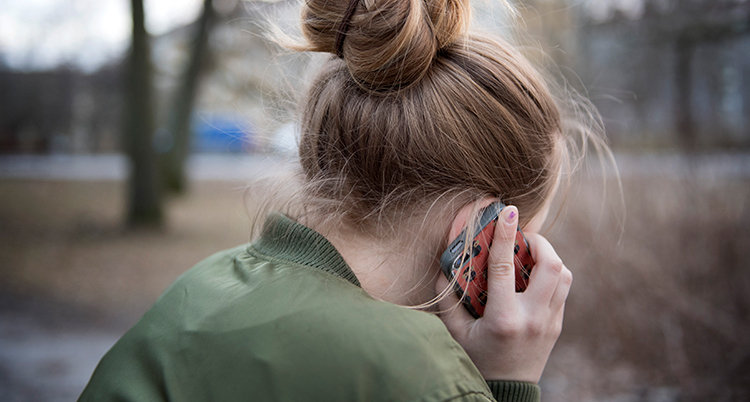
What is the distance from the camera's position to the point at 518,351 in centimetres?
127

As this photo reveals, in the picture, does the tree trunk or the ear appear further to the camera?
the tree trunk

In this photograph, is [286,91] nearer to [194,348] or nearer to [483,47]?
[483,47]

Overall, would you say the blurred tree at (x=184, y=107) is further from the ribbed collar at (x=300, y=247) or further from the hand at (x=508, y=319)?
the hand at (x=508, y=319)

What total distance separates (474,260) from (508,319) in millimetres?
166

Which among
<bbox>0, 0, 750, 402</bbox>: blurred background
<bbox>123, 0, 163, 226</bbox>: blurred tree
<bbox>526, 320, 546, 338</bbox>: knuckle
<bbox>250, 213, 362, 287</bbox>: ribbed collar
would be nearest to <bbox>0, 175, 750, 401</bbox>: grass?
<bbox>0, 0, 750, 402</bbox>: blurred background

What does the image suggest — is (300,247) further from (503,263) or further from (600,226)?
(600,226)

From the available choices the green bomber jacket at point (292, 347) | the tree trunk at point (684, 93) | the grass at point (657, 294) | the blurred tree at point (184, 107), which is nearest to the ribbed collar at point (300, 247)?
the green bomber jacket at point (292, 347)

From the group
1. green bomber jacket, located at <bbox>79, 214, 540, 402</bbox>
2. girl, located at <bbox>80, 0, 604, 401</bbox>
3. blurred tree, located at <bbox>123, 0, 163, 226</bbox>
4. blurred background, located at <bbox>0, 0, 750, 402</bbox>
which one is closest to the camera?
green bomber jacket, located at <bbox>79, 214, 540, 402</bbox>

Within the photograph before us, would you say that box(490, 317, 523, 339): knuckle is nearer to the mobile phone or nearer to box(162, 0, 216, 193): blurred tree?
the mobile phone

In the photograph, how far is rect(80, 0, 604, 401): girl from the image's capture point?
1.04m

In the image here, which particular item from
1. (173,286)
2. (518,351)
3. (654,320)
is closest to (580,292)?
(654,320)

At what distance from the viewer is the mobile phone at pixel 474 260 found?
1.25m

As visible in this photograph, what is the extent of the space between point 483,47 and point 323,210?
61 cm

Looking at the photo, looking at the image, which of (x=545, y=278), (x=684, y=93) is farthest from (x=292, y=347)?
(x=684, y=93)
